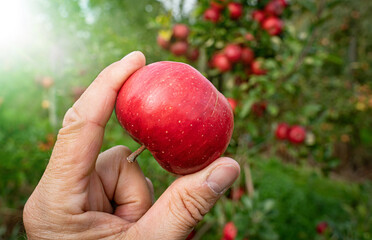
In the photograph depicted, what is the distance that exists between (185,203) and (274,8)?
1.57m

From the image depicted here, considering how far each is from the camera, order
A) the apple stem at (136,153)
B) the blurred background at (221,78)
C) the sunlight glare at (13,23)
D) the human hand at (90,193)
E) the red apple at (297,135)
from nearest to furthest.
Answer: the human hand at (90,193) → the apple stem at (136,153) → the blurred background at (221,78) → the red apple at (297,135) → the sunlight glare at (13,23)

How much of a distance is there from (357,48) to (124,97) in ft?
26.6

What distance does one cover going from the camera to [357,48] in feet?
23.9

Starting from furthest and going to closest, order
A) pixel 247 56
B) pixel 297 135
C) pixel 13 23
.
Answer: pixel 13 23
pixel 297 135
pixel 247 56

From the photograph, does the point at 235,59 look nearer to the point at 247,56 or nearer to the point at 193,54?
the point at 247,56

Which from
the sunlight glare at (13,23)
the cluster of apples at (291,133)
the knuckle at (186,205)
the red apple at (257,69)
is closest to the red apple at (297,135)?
the cluster of apples at (291,133)

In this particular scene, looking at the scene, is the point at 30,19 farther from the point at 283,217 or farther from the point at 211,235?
the point at 283,217

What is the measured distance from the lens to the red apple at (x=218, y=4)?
1.88 m

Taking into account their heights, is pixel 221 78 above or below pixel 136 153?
below

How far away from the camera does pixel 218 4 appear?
1.91 meters

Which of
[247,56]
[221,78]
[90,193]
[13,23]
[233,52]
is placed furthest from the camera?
[13,23]

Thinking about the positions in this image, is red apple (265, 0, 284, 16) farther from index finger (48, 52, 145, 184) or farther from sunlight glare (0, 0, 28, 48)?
sunlight glare (0, 0, 28, 48)

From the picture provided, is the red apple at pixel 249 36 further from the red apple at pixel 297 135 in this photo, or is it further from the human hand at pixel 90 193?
the human hand at pixel 90 193

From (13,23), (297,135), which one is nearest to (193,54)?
(297,135)
